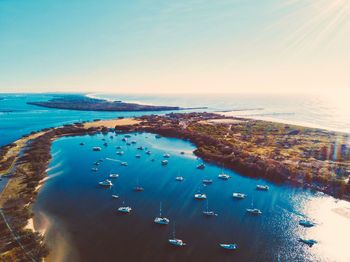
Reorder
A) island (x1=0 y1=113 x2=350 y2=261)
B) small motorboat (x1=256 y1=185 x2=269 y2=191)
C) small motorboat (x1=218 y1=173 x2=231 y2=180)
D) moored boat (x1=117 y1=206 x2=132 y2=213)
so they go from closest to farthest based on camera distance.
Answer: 1. island (x1=0 y1=113 x2=350 y2=261)
2. moored boat (x1=117 y1=206 x2=132 y2=213)
3. small motorboat (x1=256 y1=185 x2=269 y2=191)
4. small motorboat (x1=218 y1=173 x2=231 y2=180)

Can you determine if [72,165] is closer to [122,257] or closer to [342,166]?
[122,257]

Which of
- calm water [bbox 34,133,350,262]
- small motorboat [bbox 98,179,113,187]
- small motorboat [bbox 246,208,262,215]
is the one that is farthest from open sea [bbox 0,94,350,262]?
small motorboat [bbox 98,179,113,187]

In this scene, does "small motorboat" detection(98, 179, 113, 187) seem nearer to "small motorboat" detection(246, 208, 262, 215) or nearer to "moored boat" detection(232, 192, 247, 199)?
"moored boat" detection(232, 192, 247, 199)

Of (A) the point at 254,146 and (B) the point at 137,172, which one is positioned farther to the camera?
(A) the point at 254,146

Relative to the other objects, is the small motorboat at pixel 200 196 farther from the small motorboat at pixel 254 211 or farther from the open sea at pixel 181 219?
the small motorboat at pixel 254 211

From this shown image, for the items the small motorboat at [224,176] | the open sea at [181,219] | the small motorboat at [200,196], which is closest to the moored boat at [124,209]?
the open sea at [181,219]

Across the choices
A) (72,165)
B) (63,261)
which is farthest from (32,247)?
(72,165)

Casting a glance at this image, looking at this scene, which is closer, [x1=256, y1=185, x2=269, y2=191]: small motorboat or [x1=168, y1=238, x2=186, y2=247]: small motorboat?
[x1=168, y1=238, x2=186, y2=247]: small motorboat
